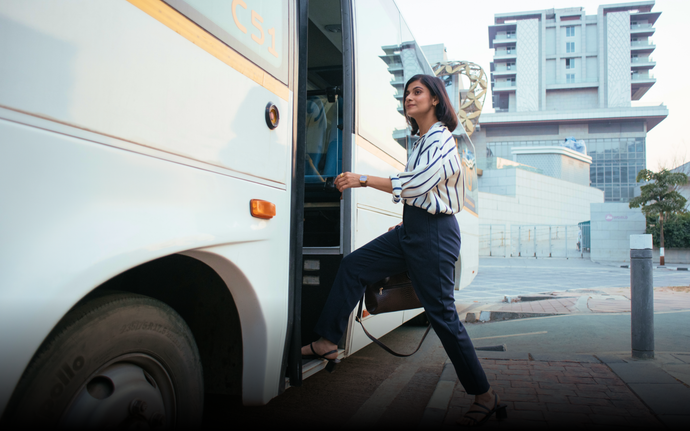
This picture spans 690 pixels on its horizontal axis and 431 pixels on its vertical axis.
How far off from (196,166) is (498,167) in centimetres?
3538

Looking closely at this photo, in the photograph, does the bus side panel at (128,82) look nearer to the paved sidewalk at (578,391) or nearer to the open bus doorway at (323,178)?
the open bus doorway at (323,178)

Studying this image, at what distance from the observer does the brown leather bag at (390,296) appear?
110 inches

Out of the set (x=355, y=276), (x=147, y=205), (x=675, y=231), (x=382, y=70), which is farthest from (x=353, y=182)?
(x=675, y=231)

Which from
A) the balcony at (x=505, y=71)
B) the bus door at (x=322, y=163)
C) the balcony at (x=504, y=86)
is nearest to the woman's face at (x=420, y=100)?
the bus door at (x=322, y=163)

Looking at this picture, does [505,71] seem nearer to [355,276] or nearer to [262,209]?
[355,276]

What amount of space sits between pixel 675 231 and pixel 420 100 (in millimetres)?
27937

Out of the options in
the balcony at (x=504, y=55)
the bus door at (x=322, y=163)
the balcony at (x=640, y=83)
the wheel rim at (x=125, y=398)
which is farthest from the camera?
the balcony at (x=504, y=55)

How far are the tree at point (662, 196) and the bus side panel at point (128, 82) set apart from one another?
2782cm

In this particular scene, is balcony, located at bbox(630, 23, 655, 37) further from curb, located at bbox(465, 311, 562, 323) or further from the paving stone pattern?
the paving stone pattern

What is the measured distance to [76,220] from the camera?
48.4 inches

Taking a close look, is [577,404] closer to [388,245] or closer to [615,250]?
[388,245]

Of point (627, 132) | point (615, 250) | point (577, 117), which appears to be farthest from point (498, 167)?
point (627, 132)

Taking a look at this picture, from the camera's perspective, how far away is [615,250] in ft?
86.5

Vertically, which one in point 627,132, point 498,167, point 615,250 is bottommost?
point 615,250
